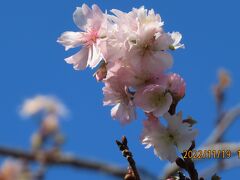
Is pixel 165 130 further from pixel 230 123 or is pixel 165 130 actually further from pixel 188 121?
pixel 230 123

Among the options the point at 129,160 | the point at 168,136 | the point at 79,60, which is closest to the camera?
the point at 129,160

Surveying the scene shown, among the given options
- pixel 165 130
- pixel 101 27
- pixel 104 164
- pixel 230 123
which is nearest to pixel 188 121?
pixel 165 130

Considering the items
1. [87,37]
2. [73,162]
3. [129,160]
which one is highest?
[73,162]

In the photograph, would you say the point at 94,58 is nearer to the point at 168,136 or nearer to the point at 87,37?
the point at 87,37

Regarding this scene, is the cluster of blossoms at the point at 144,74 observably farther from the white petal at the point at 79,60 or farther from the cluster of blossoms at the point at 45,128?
the cluster of blossoms at the point at 45,128

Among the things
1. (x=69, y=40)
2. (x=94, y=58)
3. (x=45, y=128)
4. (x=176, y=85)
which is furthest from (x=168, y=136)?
(x=45, y=128)

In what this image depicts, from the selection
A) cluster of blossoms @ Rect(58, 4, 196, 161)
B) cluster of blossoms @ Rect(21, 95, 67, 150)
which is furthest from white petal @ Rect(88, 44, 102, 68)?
cluster of blossoms @ Rect(21, 95, 67, 150)
